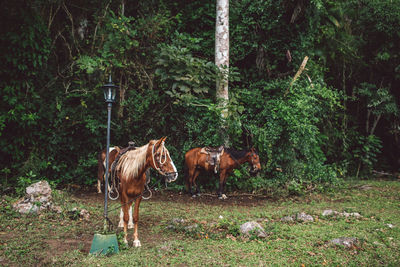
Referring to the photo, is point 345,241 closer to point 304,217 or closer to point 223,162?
point 304,217

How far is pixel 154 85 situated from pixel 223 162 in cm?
366

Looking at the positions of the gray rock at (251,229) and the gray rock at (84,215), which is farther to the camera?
the gray rock at (84,215)

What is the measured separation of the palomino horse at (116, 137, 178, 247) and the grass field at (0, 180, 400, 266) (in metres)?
0.52

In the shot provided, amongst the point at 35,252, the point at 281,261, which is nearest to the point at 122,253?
the point at 35,252

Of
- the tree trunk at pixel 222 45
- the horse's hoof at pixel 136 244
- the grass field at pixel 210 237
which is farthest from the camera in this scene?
the tree trunk at pixel 222 45

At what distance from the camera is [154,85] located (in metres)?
10.1

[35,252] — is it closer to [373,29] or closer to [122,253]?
[122,253]

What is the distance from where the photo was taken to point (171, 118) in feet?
32.0

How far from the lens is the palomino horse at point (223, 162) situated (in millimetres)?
8250

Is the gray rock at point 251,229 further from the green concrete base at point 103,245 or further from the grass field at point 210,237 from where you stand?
the green concrete base at point 103,245

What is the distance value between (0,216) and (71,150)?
4.13 m

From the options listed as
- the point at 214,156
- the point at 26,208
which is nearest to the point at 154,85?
the point at 214,156

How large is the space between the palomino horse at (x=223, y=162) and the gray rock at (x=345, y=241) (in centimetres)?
365

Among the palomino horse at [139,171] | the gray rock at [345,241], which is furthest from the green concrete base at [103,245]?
the gray rock at [345,241]
